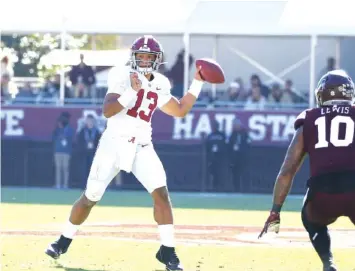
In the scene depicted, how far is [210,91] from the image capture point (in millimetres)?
21750

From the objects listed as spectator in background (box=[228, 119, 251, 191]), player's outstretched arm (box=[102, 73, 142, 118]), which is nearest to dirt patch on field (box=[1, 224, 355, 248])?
player's outstretched arm (box=[102, 73, 142, 118])

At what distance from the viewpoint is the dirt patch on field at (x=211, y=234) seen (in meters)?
10.6

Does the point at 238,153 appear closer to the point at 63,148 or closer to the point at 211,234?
the point at 63,148

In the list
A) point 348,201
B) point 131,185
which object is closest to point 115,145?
point 348,201

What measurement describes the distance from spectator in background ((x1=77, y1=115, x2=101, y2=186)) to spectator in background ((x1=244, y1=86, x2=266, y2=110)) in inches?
120

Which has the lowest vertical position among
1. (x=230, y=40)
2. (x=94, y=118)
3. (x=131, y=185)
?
(x=131, y=185)

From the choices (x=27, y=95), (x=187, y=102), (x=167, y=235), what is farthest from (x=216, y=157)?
(x=167, y=235)

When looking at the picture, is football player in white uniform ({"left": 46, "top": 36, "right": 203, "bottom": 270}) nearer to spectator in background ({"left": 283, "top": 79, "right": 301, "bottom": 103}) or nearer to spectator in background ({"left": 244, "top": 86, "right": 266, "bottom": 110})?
spectator in background ({"left": 244, "top": 86, "right": 266, "bottom": 110})

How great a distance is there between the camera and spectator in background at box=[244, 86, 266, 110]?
20.9 metres

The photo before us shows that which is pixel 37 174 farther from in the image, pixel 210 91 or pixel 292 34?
pixel 292 34

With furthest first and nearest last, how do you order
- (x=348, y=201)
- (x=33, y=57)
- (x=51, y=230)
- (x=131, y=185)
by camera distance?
1. (x=33, y=57)
2. (x=131, y=185)
3. (x=51, y=230)
4. (x=348, y=201)

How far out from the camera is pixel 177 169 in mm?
20516

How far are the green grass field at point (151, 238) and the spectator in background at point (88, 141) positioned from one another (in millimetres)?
3147

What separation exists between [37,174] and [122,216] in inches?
290
